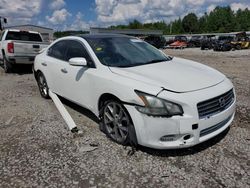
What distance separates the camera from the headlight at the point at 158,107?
3.08 metres

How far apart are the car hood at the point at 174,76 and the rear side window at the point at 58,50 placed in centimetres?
182

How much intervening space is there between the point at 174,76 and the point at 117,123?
1073mm

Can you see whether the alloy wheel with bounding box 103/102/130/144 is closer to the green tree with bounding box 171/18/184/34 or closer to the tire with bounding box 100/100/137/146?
the tire with bounding box 100/100/137/146

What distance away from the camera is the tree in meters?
104

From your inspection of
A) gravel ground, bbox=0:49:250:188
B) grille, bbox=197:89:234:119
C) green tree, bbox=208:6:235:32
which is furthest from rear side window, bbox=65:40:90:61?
green tree, bbox=208:6:235:32

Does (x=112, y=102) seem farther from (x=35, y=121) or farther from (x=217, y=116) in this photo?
(x=35, y=121)

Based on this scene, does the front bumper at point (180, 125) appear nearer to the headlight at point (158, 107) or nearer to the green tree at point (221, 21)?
the headlight at point (158, 107)

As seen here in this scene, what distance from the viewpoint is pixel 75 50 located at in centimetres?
484

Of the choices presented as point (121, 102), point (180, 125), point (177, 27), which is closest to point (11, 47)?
point (121, 102)

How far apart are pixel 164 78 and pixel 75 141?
172cm

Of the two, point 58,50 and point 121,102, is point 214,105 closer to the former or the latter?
point 121,102

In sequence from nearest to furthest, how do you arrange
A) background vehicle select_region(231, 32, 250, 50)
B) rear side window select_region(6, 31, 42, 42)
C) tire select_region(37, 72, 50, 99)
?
1. tire select_region(37, 72, 50, 99)
2. rear side window select_region(6, 31, 42, 42)
3. background vehicle select_region(231, 32, 250, 50)

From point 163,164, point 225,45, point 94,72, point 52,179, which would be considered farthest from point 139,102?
point 225,45

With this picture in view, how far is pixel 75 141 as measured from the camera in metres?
4.02
